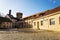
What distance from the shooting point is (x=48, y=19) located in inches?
1197

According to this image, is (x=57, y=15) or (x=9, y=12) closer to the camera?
(x=57, y=15)

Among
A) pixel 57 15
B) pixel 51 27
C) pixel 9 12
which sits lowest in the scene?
pixel 51 27

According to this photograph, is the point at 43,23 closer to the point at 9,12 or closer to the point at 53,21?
the point at 53,21

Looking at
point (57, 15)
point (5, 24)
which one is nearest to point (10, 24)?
point (5, 24)

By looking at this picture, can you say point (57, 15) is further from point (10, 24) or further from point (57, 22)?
point (10, 24)

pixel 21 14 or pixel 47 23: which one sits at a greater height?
pixel 21 14

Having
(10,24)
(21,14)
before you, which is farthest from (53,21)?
(21,14)

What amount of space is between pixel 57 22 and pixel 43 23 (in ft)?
25.0

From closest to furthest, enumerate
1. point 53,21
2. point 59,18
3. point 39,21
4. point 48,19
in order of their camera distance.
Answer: point 59,18 → point 53,21 → point 48,19 → point 39,21

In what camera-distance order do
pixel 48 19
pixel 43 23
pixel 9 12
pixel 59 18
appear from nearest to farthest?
pixel 59 18 → pixel 48 19 → pixel 43 23 → pixel 9 12

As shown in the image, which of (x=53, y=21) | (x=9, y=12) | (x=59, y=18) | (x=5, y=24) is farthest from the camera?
(x=9, y=12)

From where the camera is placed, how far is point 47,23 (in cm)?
3078

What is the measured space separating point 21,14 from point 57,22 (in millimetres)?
48065

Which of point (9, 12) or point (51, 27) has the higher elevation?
point (9, 12)
